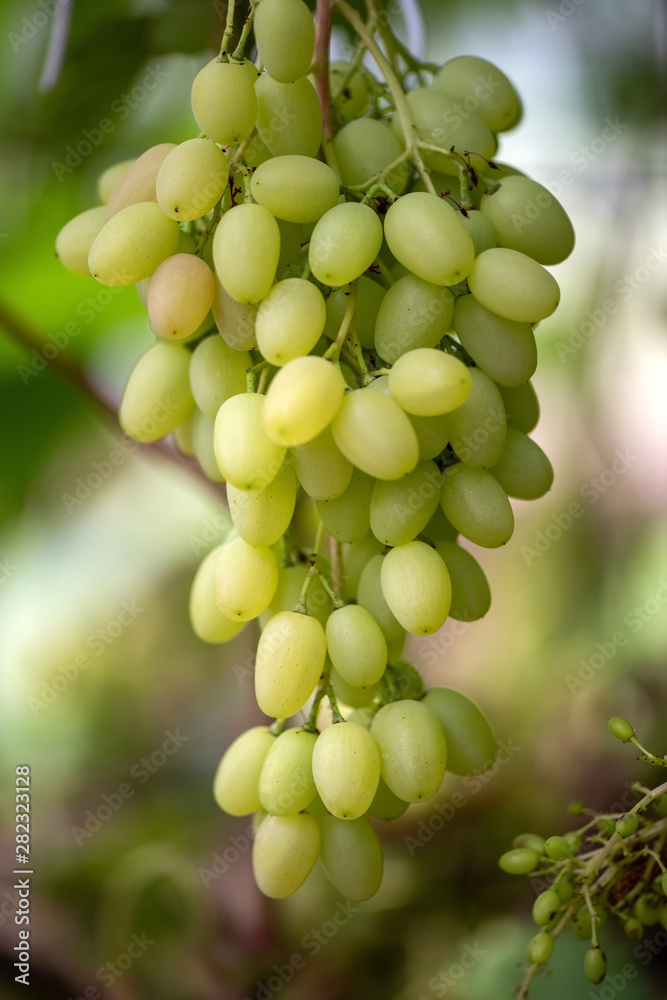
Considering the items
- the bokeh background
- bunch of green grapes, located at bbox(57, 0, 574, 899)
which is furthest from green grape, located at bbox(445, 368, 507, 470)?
the bokeh background

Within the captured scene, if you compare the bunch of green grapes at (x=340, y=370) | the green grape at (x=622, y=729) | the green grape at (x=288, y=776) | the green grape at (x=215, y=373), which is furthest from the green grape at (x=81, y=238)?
the green grape at (x=622, y=729)

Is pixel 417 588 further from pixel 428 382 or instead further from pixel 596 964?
pixel 596 964

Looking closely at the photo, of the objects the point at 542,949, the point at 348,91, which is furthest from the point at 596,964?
the point at 348,91

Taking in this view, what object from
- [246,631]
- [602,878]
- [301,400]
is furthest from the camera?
[246,631]

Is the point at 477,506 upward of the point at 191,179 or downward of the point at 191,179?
downward

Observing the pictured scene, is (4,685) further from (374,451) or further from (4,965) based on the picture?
(374,451)

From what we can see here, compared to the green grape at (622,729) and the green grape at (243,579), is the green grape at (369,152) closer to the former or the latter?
the green grape at (243,579)

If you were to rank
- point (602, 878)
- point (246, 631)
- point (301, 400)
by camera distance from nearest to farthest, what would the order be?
point (301, 400)
point (602, 878)
point (246, 631)

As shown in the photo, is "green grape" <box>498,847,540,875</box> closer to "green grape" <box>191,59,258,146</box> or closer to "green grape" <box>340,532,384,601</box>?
"green grape" <box>340,532,384,601</box>
